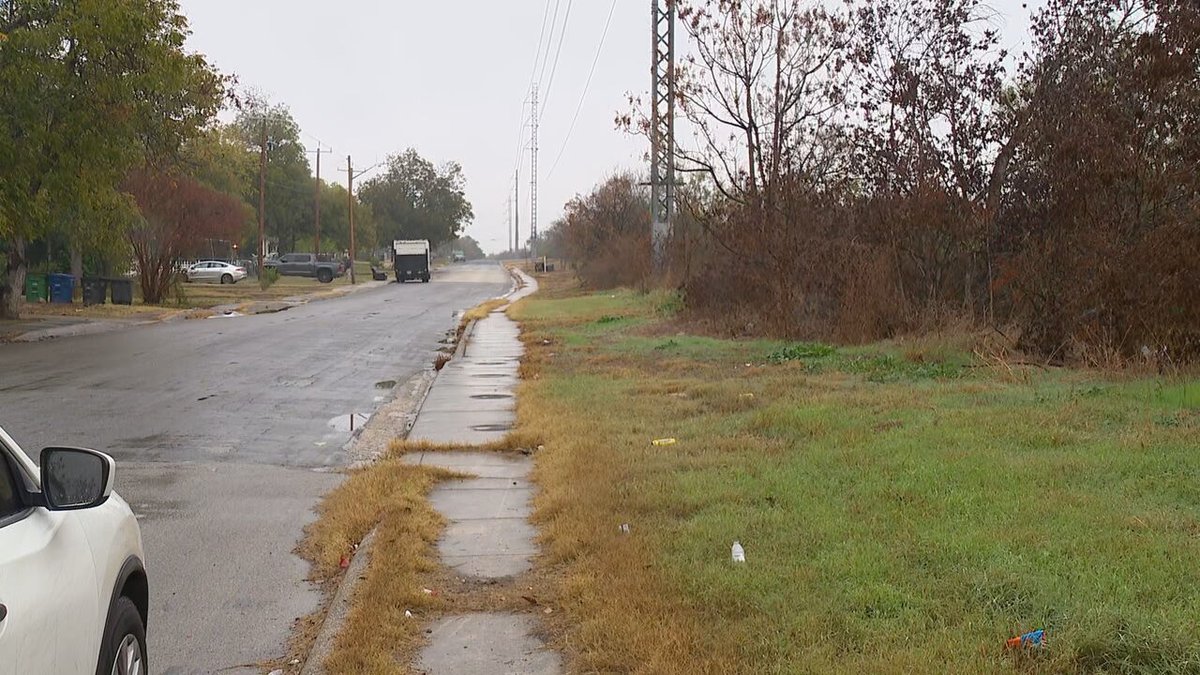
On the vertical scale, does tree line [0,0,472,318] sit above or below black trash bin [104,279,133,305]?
above

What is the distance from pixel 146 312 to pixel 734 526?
30802 mm

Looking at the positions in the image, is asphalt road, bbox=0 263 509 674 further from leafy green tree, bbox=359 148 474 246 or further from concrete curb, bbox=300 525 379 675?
leafy green tree, bbox=359 148 474 246

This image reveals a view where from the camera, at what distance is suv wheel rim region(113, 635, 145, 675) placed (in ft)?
11.6

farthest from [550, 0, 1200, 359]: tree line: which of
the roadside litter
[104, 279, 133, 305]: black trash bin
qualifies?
[104, 279, 133, 305]: black trash bin

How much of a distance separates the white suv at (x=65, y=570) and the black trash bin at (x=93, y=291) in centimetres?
3381

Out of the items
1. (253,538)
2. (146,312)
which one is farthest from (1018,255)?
(146,312)

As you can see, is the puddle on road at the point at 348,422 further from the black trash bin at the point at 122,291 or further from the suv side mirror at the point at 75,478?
the black trash bin at the point at 122,291

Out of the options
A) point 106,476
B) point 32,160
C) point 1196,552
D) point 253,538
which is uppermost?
point 32,160

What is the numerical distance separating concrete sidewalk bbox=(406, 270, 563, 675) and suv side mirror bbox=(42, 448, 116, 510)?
182cm

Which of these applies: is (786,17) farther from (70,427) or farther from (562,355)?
(70,427)

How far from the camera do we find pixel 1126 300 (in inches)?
504

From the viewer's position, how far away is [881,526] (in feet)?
19.7

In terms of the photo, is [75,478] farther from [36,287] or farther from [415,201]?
[415,201]

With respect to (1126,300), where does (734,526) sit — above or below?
below
